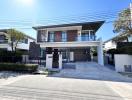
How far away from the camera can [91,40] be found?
21391 millimetres

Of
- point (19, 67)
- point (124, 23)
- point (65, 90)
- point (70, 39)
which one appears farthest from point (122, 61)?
point (19, 67)

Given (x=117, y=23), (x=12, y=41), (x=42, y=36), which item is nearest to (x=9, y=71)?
(x=12, y=41)

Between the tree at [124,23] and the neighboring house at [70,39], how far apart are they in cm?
339

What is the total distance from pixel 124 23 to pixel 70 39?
9.96 meters

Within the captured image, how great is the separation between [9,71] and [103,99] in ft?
39.5

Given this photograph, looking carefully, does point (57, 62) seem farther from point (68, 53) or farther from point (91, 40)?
point (68, 53)

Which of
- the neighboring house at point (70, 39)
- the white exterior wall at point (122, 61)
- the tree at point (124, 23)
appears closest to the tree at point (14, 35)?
the neighboring house at point (70, 39)

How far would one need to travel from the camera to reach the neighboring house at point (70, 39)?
2175 cm

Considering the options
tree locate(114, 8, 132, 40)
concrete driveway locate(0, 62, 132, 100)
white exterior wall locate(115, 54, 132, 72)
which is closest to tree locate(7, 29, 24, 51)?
concrete driveway locate(0, 62, 132, 100)

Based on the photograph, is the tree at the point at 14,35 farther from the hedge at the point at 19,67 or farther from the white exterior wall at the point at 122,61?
the white exterior wall at the point at 122,61

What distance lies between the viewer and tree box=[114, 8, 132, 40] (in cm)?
1755

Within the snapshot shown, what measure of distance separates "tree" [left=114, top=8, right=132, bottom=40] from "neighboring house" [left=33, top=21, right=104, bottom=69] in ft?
11.1

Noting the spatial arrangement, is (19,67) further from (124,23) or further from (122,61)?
(124,23)

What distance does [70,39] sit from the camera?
80.5 feet
